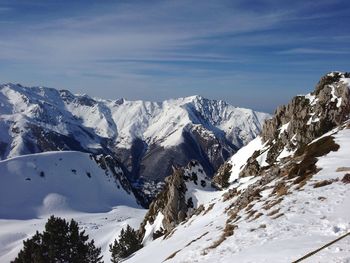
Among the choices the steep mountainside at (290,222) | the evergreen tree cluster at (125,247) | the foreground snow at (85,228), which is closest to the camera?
the steep mountainside at (290,222)

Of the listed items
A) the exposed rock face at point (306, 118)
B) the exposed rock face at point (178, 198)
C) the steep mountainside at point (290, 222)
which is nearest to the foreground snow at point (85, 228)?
the exposed rock face at point (178, 198)

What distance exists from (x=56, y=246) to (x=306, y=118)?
284ft

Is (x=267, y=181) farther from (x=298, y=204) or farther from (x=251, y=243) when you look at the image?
(x=251, y=243)

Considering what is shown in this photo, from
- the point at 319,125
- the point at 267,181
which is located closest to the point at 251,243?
the point at 267,181

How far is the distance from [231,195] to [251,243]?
3585 centimetres

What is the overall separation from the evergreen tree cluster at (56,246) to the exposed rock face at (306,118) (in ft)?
176

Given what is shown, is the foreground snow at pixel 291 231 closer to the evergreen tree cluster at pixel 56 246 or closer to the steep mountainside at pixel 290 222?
the steep mountainside at pixel 290 222

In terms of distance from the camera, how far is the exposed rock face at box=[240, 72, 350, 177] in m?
117

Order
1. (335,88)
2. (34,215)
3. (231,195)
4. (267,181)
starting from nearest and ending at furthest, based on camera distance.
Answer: (267,181) < (231,195) < (335,88) < (34,215)

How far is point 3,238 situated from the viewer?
131m

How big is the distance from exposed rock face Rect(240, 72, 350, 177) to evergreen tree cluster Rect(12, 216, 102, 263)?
5359 cm

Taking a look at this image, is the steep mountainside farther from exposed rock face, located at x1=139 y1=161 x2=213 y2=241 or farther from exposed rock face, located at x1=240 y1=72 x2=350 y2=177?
exposed rock face, located at x1=240 y1=72 x2=350 y2=177

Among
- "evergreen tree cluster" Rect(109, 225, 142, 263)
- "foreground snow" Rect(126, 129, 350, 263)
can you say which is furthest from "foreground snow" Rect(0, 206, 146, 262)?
"foreground snow" Rect(126, 129, 350, 263)

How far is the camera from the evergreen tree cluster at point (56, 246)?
6438 cm
